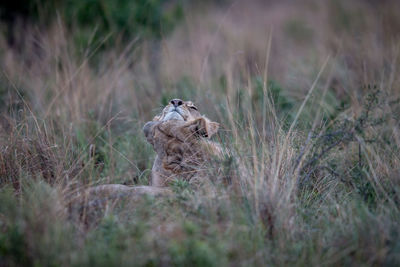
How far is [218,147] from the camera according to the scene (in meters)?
4.01

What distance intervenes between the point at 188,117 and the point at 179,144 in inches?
13.5

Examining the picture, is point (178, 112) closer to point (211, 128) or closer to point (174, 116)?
point (174, 116)

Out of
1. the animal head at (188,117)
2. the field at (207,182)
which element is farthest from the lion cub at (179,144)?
the field at (207,182)

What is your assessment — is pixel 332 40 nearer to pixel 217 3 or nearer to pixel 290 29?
pixel 290 29

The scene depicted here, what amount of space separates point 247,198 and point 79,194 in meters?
1.34

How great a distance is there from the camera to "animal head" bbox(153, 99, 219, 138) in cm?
390

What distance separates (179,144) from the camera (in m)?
4.10

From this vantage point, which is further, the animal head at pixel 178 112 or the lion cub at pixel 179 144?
the animal head at pixel 178 112

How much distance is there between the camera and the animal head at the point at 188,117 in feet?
12.8

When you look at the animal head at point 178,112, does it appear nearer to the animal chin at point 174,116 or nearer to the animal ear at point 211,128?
the animal chin at point 174,116

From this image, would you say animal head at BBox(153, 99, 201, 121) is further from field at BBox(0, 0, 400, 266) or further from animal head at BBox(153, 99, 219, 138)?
field at BBox(0, 0, 400, 266)

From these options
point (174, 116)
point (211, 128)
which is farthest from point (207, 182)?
point (174, 116)

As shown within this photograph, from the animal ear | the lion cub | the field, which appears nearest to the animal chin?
the lion cub

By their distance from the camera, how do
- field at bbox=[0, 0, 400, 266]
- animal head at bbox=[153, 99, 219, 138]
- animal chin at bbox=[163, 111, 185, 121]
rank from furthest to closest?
1. animal chin at bbox=[163, 111, 185, 121]
2. animal head at bbox=[153, 99, 219, 138]
3. field at bbox=[0, 0, 400, 266]
